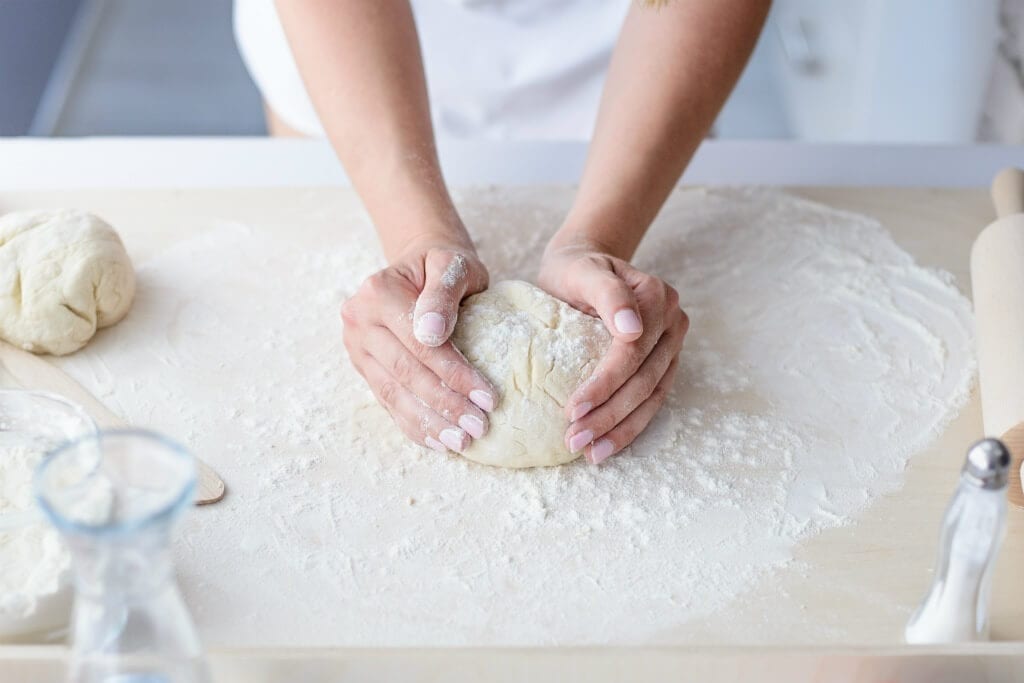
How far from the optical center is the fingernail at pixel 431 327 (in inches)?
45.0

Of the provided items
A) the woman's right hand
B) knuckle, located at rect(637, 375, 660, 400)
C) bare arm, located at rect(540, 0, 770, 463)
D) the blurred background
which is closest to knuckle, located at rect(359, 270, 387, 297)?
the woman's right hand

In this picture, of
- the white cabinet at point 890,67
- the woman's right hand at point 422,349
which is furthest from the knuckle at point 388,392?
the white cabinet at point 890,67

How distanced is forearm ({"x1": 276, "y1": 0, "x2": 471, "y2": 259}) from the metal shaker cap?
78 centimetres

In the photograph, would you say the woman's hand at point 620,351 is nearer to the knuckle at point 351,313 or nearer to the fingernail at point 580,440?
the fingernail at point 580,440

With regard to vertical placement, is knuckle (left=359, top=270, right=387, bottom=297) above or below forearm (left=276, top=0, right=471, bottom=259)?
below

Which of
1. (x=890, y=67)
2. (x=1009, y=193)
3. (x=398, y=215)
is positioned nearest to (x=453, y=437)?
(x=398, y=215)

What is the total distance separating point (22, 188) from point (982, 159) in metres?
1.58

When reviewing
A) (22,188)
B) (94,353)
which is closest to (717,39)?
(94,353)

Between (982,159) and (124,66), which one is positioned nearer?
(982,159)

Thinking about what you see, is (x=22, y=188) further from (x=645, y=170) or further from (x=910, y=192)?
(x=910, y=192)

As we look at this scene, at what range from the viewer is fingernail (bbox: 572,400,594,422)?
44.9 inches

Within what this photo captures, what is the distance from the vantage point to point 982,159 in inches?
68.9

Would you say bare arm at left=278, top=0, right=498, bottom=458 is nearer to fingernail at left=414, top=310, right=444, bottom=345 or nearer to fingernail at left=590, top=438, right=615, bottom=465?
fingernail at left=414, top=310, right=444, bottom=345

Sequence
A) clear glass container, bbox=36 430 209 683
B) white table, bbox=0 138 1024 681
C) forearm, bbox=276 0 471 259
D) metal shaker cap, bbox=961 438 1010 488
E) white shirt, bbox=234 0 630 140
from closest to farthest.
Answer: clear glass container, bbox=36 430 209 683, metal shaker cap, bbox=961 438 1010 488, forearm, bbox=276 0 471 259, white table, bbox=0 138 1024 681, white shirt, bbox=234 0 630 140
